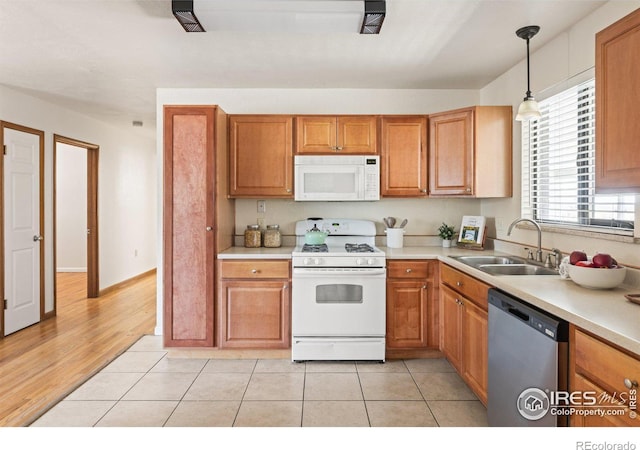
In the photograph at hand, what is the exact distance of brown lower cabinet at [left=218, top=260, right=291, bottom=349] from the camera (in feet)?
10.7

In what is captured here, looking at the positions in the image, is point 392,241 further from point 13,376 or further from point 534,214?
point 13,376

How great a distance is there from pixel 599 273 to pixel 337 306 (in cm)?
179

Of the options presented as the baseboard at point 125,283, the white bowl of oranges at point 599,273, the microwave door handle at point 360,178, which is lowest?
the baseboard at point 125,283

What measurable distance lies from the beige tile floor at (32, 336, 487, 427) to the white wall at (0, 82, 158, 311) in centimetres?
235

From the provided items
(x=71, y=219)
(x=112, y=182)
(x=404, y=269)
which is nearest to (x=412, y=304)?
(x=404, y=269)

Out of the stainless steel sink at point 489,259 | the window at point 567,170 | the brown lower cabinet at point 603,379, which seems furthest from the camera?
the stainless steel sink at point 489,259

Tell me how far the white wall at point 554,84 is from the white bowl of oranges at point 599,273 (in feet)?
1.00

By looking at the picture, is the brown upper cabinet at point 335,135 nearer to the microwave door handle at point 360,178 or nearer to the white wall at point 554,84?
the microwave door handle at point 360,178

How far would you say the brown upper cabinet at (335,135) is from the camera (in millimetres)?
3564

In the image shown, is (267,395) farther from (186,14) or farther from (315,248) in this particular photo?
(186,14)

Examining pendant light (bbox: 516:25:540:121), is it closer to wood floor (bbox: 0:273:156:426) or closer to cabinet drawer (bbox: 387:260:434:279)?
cabinet drawer (bbox: 387:260:434:279)

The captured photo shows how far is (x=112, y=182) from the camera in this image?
19.5ft

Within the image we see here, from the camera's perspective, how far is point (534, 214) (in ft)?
10.1

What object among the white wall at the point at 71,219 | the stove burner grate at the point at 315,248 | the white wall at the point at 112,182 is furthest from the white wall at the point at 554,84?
the white wall at the point at 71,219
